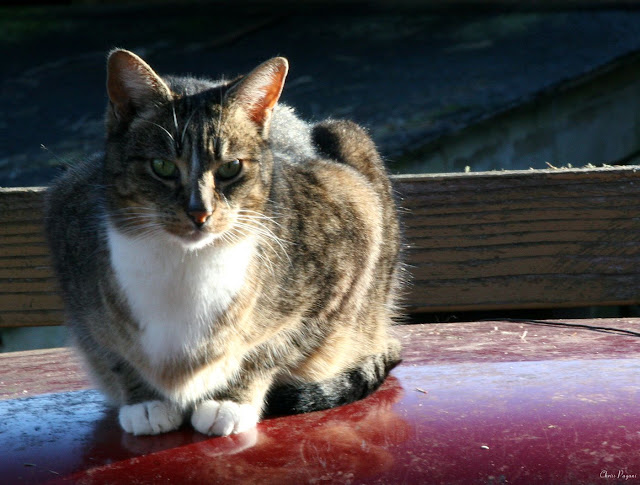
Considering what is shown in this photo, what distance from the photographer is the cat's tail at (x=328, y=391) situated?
2.01 m

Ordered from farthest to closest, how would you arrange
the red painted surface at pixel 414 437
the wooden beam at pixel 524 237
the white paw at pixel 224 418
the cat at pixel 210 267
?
1. the wooden beam at pixel 524 237
2. the cat at pixel 210 267
3. the white paw at pixel 224 418
4. the red painted surface at pixel 414 437

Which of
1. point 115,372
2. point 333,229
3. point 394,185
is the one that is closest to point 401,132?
point 394,185

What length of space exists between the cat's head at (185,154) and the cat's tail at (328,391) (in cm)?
34

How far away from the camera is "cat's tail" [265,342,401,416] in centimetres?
201

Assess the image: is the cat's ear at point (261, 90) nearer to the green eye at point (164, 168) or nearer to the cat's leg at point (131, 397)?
the green eye at point (164, 168)

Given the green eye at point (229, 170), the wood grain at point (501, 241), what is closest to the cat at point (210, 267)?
the green eye at point (229, 170)

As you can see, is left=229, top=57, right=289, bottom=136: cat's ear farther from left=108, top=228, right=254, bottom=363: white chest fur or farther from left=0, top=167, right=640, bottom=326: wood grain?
left=0, top=167, right=640, bottom=326: wood grain

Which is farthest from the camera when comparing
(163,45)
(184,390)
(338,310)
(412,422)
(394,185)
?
(163,45)

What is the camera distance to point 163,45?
579 centimetres

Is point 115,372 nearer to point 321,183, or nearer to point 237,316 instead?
point 237,316

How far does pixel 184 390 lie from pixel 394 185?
859 mm

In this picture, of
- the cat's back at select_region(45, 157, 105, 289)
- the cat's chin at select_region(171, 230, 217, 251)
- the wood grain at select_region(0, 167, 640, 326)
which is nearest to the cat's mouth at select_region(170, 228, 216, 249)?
the cat's chin at select_region(171, 230, 217, 251)

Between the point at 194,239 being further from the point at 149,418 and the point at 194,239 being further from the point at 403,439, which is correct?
the point at 403,439

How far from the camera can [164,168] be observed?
6.62ft
